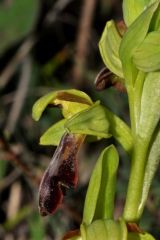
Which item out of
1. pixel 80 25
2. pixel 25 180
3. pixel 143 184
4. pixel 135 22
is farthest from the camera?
pixel 80 25

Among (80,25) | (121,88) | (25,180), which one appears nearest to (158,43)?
(121,88)

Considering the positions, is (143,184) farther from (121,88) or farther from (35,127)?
(35,127)

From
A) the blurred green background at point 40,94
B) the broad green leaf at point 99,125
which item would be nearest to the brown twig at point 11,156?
the blurred green background at point 40,94

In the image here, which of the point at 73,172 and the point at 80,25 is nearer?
the point at 73,172

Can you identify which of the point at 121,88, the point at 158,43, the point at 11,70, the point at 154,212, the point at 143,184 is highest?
the point at 158,43

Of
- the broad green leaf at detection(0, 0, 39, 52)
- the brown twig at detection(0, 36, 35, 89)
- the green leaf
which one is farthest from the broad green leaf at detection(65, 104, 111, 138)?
the brown twig at detection(0, 36, 35, 89)

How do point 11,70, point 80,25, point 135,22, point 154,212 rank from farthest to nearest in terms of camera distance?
point 80,25
point 11,70
point 154,212
point 135,22

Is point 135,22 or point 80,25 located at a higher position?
point 135,22

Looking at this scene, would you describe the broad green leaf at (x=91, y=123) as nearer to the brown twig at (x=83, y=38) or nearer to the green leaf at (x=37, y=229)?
the green leaf at (x=37, y=229)
